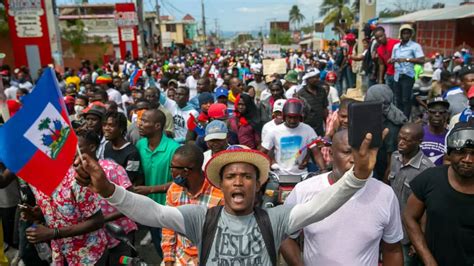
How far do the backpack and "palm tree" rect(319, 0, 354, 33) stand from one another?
43.3 m

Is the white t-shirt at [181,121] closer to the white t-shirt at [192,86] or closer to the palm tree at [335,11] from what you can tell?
the white t-shirt at [192,86]

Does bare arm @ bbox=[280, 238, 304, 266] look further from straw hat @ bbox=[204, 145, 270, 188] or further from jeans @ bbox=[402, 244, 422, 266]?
jeans @ bbox=[402, 244, 422, 266]

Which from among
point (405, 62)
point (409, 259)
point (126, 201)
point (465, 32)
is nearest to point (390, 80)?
point (405, 62)

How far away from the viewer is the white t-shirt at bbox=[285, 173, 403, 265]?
2.34 meters

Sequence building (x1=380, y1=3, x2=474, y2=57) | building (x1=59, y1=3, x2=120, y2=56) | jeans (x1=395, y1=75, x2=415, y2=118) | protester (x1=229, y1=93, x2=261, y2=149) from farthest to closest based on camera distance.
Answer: building (x1=59, y1=3, x2=120, y2=56) < building (x1=380, y1=3, x2=474, y2=57) < jeans (x1=395, y1=75, x2=415, y2=118) < protester (x1=229, y1=93, x2=261, y2=149)

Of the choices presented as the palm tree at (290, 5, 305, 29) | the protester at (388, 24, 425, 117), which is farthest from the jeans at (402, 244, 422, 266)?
the palm tree at (290, 5, 305, 29)

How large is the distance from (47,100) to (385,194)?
1914 mm

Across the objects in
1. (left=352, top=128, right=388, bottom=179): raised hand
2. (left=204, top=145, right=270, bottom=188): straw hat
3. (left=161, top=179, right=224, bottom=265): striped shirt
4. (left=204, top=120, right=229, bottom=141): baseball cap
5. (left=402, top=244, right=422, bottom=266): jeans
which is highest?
(left=352, top=128, right=388, bottom=179): raised hand

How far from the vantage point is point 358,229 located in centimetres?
233

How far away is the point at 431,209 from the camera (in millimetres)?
2693

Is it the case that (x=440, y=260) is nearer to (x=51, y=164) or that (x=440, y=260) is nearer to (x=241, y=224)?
(x=241, y=224)

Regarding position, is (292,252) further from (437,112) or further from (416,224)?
(437,112)

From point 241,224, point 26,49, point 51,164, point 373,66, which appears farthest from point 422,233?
point 26,49

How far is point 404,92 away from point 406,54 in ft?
2.41
